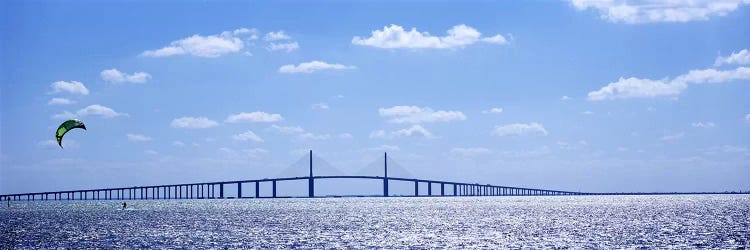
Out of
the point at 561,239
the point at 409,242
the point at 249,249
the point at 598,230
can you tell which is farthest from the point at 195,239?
the point at 598,230

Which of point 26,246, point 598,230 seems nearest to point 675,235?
point 598,230

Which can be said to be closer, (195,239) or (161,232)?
(195,239)

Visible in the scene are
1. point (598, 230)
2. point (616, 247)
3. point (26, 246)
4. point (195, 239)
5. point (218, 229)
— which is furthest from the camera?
point (218, 229)

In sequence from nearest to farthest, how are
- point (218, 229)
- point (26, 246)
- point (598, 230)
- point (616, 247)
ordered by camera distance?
1. point (616, 247)
2. point (26, 246)
3. point (598, 230)
4. point (218, 229)

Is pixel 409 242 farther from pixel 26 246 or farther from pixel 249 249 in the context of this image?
pixel 26 246

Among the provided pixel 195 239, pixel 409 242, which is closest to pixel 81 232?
pixel 195 239

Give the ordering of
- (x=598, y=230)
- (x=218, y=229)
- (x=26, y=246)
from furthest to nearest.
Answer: (x=218, y=229) → (x=598, y=230) → (x=26, y=246)

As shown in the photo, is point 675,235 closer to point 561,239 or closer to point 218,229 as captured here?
point 561,239

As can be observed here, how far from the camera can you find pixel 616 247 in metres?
52.1

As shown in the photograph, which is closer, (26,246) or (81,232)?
(26,246)

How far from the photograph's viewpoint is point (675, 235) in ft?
206

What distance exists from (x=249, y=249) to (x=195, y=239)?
10491mm

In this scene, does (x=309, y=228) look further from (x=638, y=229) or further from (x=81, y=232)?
(x=638, y=229)

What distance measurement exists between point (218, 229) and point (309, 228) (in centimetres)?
729
